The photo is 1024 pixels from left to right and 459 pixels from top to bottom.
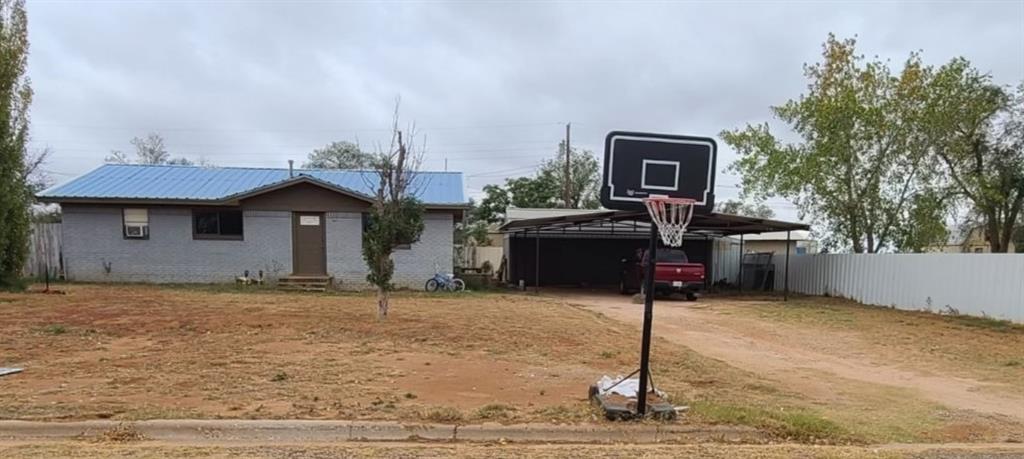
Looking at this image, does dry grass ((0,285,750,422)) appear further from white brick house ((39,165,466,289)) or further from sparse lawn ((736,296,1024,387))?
white brick house ((39,165,466,289))

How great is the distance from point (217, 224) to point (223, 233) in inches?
13.2

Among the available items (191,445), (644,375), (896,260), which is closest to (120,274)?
(191,445)

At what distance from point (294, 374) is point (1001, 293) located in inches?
589

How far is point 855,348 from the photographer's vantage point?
10.8m

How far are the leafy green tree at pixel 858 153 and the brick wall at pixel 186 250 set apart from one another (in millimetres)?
12847

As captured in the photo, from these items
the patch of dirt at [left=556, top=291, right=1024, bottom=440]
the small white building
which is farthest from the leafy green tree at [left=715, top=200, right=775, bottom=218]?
the patch of dirt at [left=556, top=291, right=1024, bottom=440]

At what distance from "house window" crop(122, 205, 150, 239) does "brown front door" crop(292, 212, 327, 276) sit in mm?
4408

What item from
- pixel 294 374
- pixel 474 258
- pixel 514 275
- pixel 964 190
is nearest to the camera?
pixel 294 374

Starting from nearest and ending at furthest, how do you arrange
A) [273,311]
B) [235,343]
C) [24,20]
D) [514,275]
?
[235,343], [273,311], [24,20], [514,275]

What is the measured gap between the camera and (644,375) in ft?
18.0

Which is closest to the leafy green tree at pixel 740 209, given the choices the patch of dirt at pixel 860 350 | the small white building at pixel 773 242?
the small white building at pixel 773 242

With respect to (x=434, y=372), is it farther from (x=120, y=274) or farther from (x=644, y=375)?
(x=120, y=274)

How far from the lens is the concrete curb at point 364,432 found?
4.73m

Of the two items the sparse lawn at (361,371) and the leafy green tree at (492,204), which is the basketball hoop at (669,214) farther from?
the leafy green tree at (492,204)
